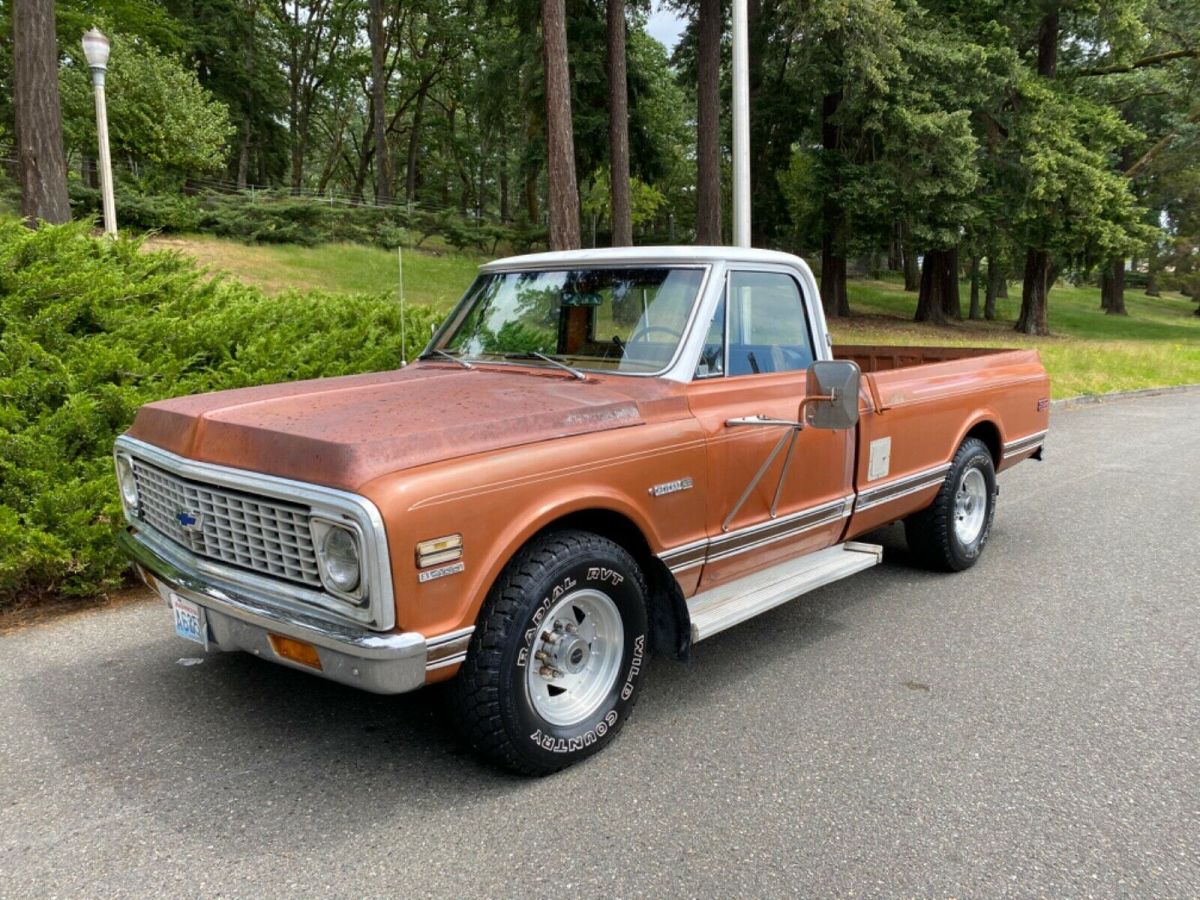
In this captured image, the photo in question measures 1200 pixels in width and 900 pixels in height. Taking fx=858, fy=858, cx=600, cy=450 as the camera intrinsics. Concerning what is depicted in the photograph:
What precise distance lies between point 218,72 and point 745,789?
1579 inches

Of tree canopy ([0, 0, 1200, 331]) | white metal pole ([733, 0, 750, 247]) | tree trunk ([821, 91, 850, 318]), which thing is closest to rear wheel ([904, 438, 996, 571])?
white metal pole ([733, 0, 750, 247])

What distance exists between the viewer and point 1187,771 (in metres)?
3.11

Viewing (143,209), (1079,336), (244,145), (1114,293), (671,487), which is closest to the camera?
(671,487)

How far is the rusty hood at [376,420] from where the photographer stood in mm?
2682

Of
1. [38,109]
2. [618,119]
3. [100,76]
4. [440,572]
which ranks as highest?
[618,119]

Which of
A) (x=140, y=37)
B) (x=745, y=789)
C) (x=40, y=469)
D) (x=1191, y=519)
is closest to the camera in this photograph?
(x=745, y=789)

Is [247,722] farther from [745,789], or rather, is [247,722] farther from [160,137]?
[160,137]

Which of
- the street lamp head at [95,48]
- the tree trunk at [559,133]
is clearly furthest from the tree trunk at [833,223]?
the street lamp head at [95,48]

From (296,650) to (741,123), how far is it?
861 centimetres

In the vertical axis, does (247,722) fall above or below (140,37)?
below

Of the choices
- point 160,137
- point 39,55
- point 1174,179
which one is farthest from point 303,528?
point 1174,179

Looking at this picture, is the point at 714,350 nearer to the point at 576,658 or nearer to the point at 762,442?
the point at 762,442

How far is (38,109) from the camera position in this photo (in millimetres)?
10242

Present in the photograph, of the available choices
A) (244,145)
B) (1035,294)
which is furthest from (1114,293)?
(244,145)
